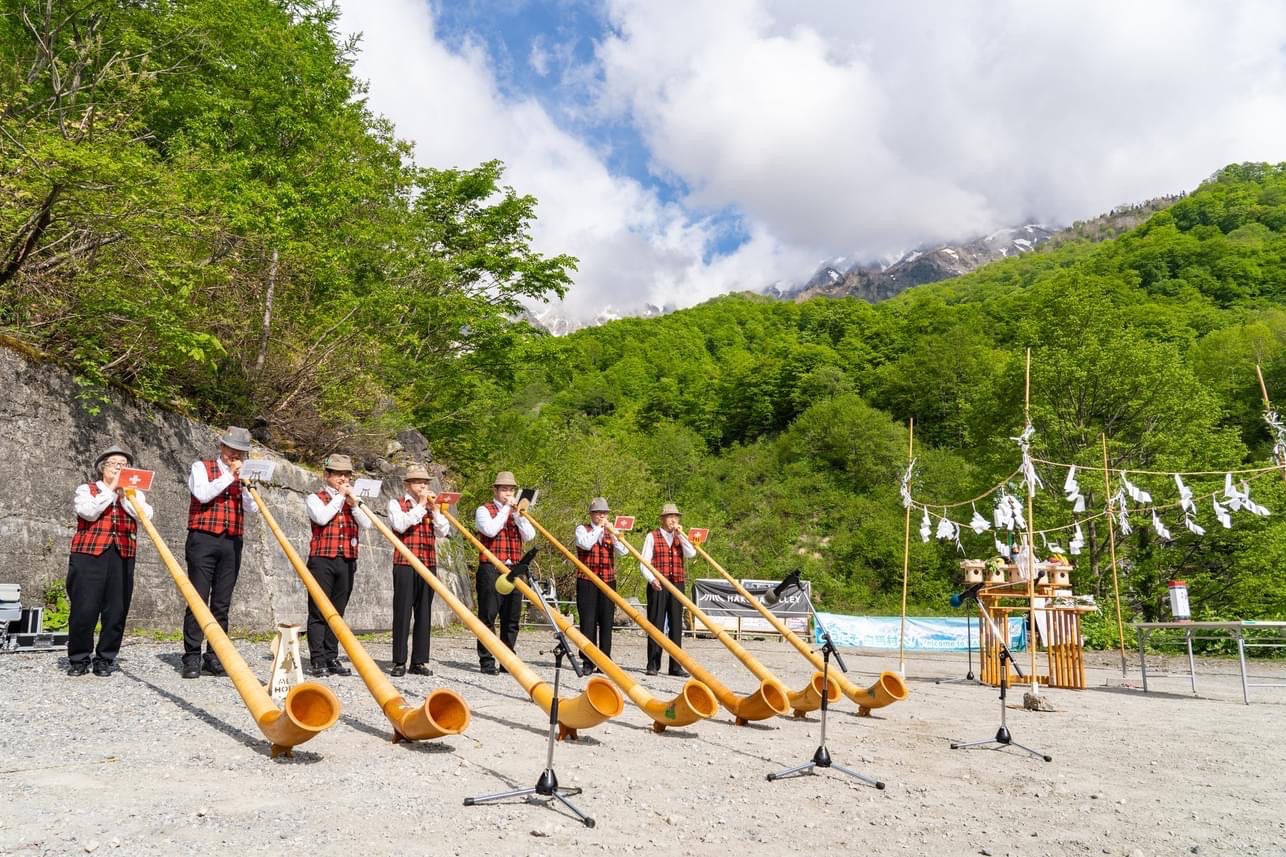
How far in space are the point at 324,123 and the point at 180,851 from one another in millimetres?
13340

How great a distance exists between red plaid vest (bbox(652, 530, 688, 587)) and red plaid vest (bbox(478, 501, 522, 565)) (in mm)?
1866

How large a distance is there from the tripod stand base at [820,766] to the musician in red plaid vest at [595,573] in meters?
4.06

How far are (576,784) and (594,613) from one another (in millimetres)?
4768

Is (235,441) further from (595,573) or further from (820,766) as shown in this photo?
(820,766)

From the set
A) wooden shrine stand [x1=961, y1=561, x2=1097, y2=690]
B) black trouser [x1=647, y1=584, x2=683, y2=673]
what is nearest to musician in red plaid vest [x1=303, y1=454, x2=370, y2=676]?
black trouser [x1=647, y1=584, x2=683, y2=673]

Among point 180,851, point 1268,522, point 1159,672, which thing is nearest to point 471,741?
point 180,851

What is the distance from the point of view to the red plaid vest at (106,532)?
607 centimetres

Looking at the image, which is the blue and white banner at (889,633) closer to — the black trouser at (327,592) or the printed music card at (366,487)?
the black trouser at (327,592)

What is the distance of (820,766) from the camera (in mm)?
4691

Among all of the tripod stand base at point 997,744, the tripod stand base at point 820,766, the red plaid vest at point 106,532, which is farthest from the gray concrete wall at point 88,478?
the tripod stand base at point 997,744

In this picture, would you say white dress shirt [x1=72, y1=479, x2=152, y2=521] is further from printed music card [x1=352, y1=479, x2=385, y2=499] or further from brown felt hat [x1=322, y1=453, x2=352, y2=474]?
printed music card [x1=352, y1=479, x2=385, y2=499]

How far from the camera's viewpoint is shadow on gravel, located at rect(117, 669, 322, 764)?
4054mm

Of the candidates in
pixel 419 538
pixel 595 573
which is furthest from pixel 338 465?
pixel 595 573

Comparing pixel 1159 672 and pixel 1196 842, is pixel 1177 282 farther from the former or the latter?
pixel 1196 842
